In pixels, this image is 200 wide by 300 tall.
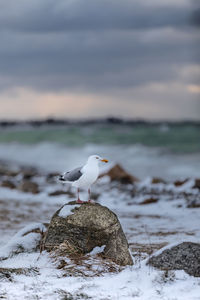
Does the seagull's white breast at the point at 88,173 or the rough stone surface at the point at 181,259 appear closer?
the rough stone surface at the point at 181,259

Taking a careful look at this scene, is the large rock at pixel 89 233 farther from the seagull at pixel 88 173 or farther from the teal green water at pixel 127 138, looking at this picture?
the teal green water at pixel 127 138

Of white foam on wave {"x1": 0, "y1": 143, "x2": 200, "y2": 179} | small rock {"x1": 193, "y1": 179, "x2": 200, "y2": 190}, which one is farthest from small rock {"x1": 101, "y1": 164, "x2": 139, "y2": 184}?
small rock {"x1": 193, "y1": 179, "x2": 200, "y2": 190}

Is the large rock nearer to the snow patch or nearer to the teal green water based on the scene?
the snow patch

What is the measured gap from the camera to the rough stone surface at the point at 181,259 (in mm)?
4477

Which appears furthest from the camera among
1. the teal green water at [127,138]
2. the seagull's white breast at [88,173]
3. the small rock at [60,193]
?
the teal green water at [127,138]

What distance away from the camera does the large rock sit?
16.6 feet

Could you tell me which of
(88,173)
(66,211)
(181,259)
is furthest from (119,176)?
(181,259)

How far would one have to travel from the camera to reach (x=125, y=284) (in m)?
4.27

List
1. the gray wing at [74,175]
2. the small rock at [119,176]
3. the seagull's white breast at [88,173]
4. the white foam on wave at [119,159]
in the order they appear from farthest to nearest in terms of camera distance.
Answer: the white foam on wave at [119,159] < the small rock at [119,176] < the gray wing at [74,175] < the seagull's white breast at [88,173]

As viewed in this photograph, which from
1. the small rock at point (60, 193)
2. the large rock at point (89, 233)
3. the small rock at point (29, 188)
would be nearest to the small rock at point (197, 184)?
the small rock at point (60, 193)

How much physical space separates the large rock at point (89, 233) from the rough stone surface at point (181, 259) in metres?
0.53

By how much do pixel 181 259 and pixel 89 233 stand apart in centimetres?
114

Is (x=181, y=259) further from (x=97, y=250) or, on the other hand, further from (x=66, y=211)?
(x=66, y=211)

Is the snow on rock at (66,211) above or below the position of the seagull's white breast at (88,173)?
below
